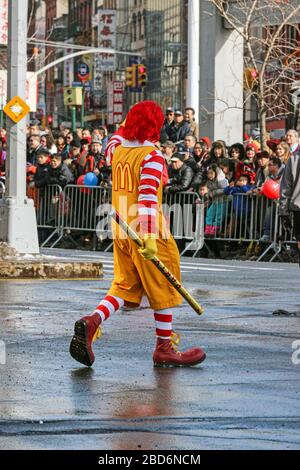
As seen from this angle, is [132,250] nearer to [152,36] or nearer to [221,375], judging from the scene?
[221,375]

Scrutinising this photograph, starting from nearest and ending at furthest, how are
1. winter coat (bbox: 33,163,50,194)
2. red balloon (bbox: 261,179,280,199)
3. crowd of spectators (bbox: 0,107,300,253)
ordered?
1. red balloon (bbox: 261,179,280,199)
2. crowd of spectators (bbox: 0,107,300,253)
3. winter coat (bbox: 33,163,50,194)

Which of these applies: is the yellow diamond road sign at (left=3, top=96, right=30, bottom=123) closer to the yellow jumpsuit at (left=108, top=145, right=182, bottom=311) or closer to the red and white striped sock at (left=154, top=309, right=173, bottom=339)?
the yellow jumpsuit at (left=108, top=145, right=182, bottom=311)

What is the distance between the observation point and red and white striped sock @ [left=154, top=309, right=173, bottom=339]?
10.5 metres

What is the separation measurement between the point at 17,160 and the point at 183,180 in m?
4.92

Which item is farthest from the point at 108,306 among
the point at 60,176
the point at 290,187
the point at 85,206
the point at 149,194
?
the point at 60,176

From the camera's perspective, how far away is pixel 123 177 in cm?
1041

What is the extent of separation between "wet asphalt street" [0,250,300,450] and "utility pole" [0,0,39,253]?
4124 mm

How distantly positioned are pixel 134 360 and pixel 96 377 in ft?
2.92

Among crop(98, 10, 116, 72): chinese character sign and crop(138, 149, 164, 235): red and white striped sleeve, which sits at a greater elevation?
crop(98, 10, 116, 72): chinese character sign

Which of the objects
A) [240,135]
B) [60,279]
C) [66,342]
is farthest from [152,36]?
[66,342]

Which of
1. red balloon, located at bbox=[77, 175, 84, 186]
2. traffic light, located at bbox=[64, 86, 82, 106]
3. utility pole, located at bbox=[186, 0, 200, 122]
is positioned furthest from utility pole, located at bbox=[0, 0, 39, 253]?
traffic light, located at bbox=[64, 86, 82, 106]

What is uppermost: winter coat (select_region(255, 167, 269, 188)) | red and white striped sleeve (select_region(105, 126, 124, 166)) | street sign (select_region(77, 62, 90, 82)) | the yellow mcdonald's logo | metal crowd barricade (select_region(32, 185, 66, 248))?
street sign (select_region(77, 62, 90, 82))

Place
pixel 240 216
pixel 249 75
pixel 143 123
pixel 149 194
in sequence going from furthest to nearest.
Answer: pixel 249 75 < pixel 240 216 < pixel 143 123 < pixel 149 194

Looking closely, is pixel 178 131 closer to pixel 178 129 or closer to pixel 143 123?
pixel 178 129
